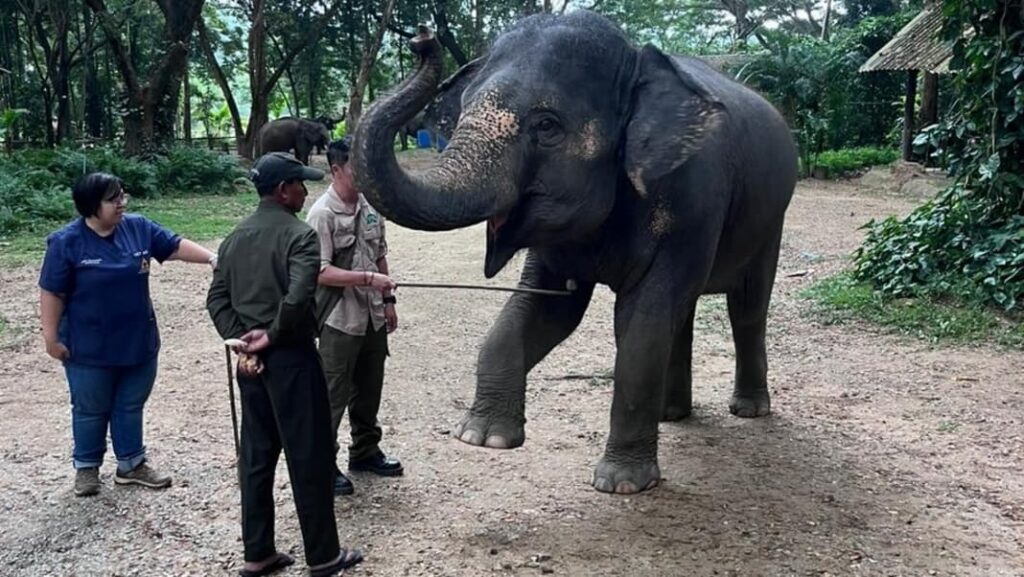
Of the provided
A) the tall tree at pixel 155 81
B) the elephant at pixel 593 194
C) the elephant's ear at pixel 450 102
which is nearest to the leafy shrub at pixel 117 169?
the tall tree at pixel 155 81

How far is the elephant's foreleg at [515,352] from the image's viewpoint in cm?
458

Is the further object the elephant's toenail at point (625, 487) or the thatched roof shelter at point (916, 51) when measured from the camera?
the thatched roof shelter at point (916, 51)

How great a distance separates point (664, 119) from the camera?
4.44 metres

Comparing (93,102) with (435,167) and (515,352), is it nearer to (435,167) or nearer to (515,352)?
(515,352)

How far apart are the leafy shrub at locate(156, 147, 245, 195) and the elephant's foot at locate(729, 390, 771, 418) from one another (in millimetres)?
15540

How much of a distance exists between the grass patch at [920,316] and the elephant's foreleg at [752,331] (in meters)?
2.45

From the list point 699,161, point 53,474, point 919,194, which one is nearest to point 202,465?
point 53,474

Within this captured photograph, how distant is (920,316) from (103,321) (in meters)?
6.54

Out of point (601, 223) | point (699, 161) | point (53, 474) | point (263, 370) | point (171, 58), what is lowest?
point (53, 474)

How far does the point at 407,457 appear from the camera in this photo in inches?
211

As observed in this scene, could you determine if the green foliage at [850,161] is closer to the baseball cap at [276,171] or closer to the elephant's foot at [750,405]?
the elephant's foot at [750,405]

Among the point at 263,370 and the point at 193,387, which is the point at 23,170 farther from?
the point at 263,370

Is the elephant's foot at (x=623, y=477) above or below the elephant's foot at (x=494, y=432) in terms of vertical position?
below

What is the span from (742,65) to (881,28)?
12.8 feet
